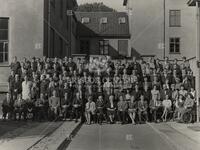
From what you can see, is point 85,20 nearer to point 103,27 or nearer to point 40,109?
point 103,27

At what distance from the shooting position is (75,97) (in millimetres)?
23359

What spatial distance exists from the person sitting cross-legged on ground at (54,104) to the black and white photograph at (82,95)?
0.15ft

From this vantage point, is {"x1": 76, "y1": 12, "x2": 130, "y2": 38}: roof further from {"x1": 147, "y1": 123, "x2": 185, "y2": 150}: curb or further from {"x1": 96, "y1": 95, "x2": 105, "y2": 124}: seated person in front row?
{"x1": 147, "y1": 123, "x2": 185, "y2": 150}: curb

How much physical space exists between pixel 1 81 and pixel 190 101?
1249 cm

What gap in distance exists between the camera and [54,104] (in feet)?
75.8

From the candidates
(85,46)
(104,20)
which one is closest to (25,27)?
(85,46)

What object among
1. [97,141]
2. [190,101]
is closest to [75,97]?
[190,101]

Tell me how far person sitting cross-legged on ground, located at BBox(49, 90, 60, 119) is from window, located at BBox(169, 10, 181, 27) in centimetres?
3159

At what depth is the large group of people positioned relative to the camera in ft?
75.0

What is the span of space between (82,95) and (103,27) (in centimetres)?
4843

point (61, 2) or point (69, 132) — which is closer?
point (69, 132)

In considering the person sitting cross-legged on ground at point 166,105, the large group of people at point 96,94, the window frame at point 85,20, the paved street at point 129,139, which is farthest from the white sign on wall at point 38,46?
the window frame at point 85,20

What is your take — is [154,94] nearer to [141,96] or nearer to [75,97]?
[141,96]

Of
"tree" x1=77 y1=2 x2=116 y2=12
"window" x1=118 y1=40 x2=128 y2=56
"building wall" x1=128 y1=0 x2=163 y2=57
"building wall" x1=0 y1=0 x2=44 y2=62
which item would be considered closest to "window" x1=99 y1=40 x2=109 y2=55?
"window" x1=118 y1=40 x2=128 y2=56
